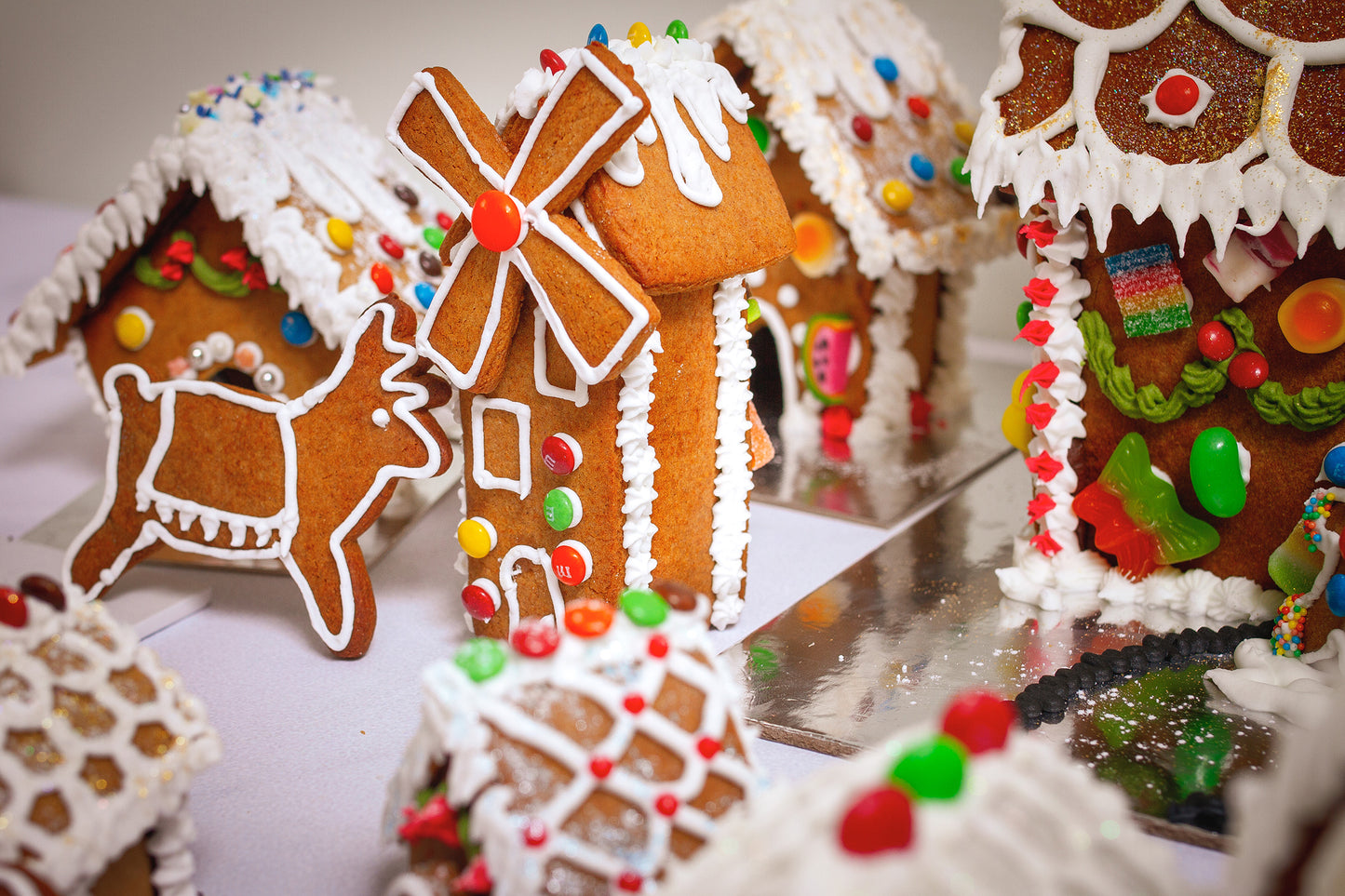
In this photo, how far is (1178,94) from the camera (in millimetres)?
2557

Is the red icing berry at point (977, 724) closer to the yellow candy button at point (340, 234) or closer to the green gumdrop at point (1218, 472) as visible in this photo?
the green gumdrop at point (1218, 472)

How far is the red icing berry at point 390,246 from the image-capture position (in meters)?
3.44

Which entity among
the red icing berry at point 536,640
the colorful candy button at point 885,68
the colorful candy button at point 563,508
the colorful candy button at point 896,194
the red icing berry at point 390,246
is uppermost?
the colorful candy button at point 885,68

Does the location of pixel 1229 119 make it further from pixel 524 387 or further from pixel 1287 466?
pixel 524 387

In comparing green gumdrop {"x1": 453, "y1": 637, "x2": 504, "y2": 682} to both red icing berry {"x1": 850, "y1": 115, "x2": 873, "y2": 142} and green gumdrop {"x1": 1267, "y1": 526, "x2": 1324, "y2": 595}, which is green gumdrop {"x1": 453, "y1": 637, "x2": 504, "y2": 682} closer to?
green gumdrop {"x1": 1267, "y1": 526, "x2": 1324, "y2": 595}

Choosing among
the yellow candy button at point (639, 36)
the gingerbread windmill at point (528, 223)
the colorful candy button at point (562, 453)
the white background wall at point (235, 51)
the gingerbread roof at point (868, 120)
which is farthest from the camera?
the white background wall at point (235, 51)

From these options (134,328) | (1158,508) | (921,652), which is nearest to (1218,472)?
(1158,508)

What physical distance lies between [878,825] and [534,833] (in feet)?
1.62

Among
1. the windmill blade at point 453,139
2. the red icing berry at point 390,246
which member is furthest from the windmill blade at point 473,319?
the red icing berry at point 390,246

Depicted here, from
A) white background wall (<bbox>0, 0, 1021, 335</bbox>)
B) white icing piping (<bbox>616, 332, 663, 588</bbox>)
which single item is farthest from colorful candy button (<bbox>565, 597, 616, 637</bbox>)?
white background wall (<bbox>0, 0, 1021, 335</bbox>)

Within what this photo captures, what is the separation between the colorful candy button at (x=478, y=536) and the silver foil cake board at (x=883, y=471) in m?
1.34

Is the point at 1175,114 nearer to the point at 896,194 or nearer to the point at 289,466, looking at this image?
the point at 896,194

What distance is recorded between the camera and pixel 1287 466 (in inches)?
108

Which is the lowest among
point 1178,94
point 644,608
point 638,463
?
point 638,463
